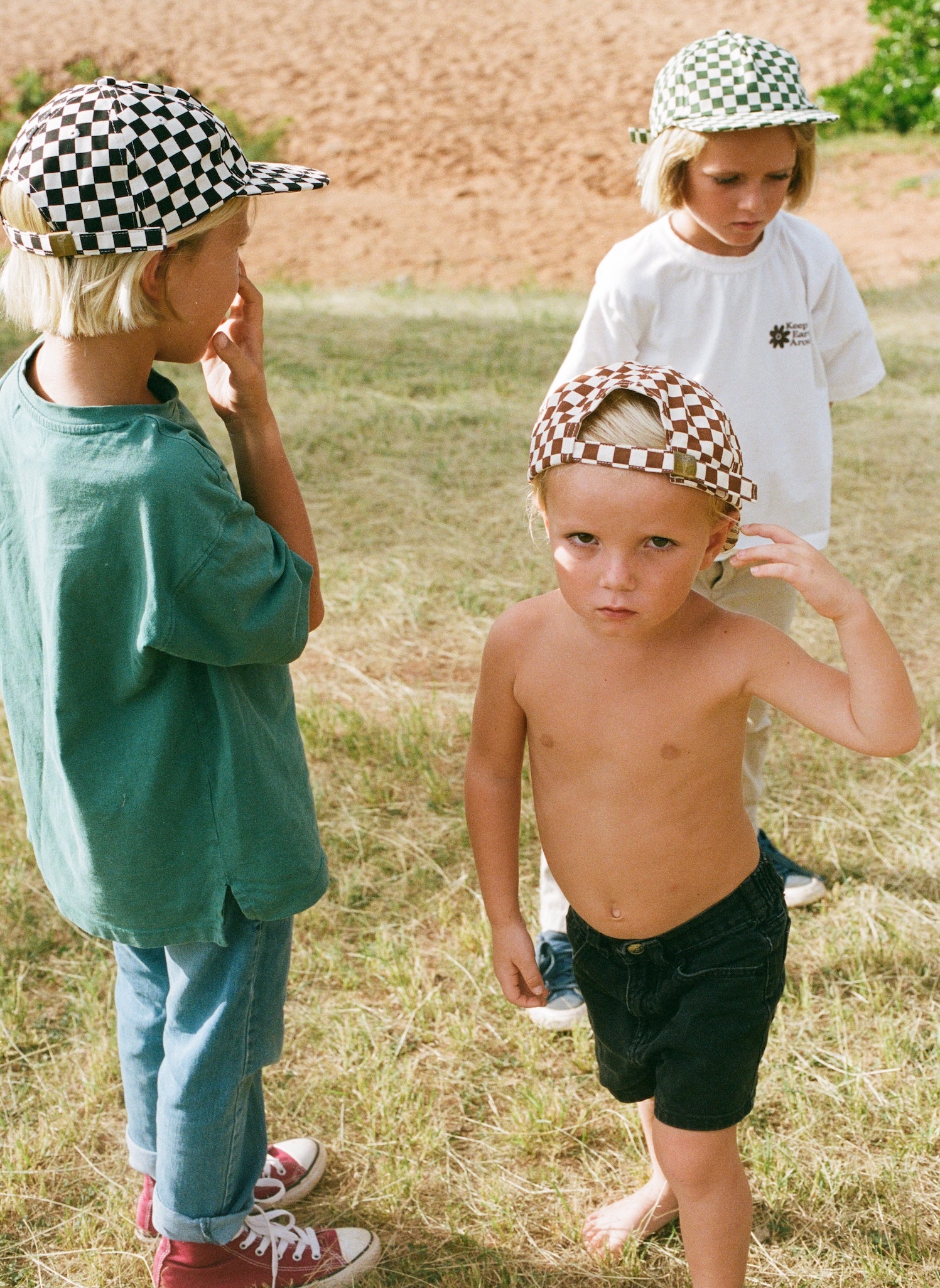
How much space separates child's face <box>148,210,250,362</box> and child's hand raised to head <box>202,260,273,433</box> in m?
0.06

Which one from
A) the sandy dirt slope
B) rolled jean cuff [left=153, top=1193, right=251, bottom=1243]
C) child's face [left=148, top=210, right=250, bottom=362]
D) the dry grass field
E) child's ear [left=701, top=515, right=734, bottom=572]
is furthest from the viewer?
the sandy dirt slope

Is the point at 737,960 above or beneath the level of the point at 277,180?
beneath

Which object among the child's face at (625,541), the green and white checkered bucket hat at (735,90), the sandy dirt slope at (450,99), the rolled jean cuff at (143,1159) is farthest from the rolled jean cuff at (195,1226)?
the sandy dirt slope at (450,99)

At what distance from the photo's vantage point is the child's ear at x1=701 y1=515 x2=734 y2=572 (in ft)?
5.78

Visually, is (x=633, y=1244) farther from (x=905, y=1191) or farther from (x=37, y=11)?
(x=37, y=11)

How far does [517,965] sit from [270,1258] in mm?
688

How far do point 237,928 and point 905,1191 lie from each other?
130cm

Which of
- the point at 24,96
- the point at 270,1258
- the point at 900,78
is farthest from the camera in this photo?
the point at 24,96

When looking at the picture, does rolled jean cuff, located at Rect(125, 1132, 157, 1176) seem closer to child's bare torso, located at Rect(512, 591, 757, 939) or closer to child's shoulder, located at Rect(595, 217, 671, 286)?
child's bare torso, located at Rect(512, 591, 757, 939)

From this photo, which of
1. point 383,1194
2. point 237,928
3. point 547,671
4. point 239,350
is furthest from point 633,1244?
point 239,350

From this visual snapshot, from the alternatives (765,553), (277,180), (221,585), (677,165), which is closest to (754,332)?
(677,165)

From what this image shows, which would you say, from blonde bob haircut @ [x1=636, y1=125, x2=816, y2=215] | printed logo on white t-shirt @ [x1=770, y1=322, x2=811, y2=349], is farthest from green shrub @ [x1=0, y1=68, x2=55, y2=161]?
printed logo on white t-shirt @ [x1=770, y1=322, x2=811, y2=349]

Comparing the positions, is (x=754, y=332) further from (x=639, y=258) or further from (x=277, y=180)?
(x=277, y=180)

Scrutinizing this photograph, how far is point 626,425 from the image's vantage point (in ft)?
5.36
